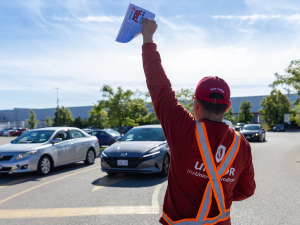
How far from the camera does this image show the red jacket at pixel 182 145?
174 cm

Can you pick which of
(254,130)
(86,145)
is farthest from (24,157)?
(254,130)

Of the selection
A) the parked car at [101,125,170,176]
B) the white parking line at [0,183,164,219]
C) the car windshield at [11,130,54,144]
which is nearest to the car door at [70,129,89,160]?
the car windshield at [11,130,54,144]

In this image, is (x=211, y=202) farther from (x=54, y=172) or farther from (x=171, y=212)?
(x=54, y=172)

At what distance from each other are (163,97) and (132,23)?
0.53 metres

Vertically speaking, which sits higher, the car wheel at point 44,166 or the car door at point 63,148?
the car door at point 63,148

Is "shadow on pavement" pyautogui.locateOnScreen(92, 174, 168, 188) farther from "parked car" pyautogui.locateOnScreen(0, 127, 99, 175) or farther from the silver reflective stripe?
the silver reflective stripe

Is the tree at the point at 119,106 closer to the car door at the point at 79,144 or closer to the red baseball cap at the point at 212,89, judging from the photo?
the car door at the point at 79,144

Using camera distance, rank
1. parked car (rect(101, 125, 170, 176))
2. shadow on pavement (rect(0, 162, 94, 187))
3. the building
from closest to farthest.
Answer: parked car (rect(101, 125, 170, 176))
shadow on pavement (rect(0, 162, 94, 187))
the building

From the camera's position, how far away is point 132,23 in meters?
1.95

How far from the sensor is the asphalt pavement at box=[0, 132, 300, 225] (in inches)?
205

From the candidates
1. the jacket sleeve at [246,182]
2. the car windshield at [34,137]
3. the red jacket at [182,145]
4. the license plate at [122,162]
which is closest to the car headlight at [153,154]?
the license plate at [122,162]

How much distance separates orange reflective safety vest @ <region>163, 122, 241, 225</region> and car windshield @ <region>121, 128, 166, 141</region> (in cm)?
813

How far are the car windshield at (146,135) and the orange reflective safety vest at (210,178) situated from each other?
8128mm

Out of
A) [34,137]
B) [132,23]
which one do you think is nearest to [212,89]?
[132,23]
